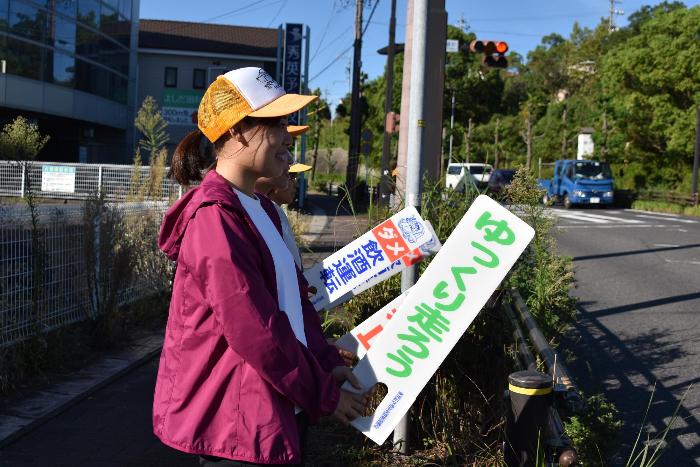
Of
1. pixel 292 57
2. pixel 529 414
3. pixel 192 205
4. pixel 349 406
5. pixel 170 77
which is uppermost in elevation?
pixel 170 77

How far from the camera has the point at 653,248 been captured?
15344mm

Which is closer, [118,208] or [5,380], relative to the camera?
[5,380]

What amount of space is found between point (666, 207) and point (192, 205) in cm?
3153

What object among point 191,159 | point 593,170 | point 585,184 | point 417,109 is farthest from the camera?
point 593,170

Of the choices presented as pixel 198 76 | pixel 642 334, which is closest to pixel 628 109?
pixel 198 76

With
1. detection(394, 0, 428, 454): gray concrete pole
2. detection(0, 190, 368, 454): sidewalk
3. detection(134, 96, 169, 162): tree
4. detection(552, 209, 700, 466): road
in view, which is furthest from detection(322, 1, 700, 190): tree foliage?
detection(394, 0, 428, 454): gray concrete pole

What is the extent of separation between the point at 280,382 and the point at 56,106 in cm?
3212

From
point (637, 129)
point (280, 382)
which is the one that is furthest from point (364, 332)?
point (637, 129)

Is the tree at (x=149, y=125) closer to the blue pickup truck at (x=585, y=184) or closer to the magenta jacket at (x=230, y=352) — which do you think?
the magenta jacket at (x=230, y=352)

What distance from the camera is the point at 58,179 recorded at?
19.1 meters

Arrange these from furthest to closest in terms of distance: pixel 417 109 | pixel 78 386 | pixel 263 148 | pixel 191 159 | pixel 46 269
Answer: pixel 46 269, pixel 78 386, pixel 417 109, pixel 191 159, pixel 263 148

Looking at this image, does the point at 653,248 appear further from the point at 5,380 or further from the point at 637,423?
the point at 5,380

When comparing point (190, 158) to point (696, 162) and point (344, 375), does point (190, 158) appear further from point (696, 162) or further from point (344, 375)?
point (696, 162)

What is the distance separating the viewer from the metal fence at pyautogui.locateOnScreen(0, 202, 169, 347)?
16.5ft
